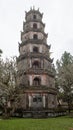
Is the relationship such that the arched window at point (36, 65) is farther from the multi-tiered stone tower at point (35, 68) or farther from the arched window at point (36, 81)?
the arched window at point (36, 81)

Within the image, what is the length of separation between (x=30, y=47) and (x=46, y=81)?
6.52 meters

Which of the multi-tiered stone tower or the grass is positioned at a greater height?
the multi-tiered stone tower

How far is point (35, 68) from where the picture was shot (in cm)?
3553

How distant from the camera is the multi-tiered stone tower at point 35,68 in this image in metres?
33.8

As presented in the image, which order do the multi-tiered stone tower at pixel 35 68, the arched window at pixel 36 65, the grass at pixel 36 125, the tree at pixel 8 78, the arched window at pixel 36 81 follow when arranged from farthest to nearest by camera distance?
the arched window at pixel 36 65, the arched window at pixel 36 81, the multi-tiered stone tower at pixel 35 68, the tree at pixel 8 78, the grass at pixel 36 125

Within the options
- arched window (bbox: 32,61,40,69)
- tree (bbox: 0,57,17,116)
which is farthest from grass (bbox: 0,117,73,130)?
arched window (bbox: 32,61,40,69)

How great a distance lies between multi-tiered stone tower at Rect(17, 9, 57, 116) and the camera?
3381 cm

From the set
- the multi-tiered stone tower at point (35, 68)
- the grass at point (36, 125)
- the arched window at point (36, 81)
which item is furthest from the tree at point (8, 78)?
the grass at point (36, 125)

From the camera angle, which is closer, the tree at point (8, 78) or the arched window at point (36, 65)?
the tree at point (8, 78)

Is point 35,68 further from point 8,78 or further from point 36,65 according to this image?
point 8,78

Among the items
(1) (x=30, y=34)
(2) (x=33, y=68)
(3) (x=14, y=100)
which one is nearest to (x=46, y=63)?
(2) (x=33, y=68)

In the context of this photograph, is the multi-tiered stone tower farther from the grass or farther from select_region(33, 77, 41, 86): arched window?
the grass

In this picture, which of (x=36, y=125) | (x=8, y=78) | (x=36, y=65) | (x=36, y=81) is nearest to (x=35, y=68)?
(x=36, y=65)

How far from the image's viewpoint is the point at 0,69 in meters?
30.4
